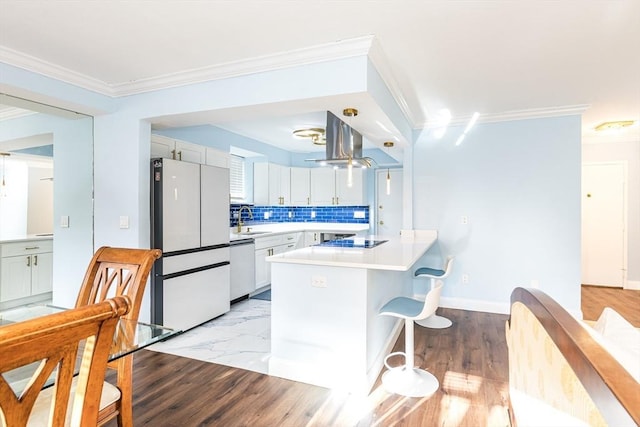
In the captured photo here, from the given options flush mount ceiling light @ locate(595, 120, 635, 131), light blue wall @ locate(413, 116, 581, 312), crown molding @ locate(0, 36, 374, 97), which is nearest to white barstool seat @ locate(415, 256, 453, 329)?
light blue wall @ locate(413, 116, 581, 312)

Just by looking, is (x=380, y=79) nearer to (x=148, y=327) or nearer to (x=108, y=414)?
(x=148, y=327)

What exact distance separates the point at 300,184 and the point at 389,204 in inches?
64.1

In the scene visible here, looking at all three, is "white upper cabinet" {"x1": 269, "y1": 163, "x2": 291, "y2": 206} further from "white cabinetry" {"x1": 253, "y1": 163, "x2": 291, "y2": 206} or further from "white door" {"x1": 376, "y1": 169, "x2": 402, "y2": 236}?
"white door" {"x1": 376, "y1": 169, "x2": 402, "y2": 236}

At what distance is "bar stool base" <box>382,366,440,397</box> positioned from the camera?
2.36 m

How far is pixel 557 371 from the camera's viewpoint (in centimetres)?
111

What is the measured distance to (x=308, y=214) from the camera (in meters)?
6.75

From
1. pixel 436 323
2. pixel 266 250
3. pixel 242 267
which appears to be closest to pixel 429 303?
pixel 436 323

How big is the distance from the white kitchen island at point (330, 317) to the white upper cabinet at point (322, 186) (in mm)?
3495

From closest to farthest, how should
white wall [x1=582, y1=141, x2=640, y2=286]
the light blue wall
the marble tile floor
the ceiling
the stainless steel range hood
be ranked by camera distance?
the ceiling < the marble tile floor < the stainless steel range hood < the light blue wall < white wall [x1=582, y1=141, x2=640, y2=286]

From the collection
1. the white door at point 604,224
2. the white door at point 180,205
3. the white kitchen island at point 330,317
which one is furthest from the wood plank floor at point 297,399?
the white door at point 604,224

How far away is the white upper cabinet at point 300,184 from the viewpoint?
6.30 m

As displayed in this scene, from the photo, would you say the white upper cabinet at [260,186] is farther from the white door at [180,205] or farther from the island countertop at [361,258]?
the island countertop at [361,258]

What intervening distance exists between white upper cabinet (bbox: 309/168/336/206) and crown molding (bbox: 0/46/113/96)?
365 centimetres

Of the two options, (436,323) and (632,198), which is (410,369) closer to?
(436,323)
